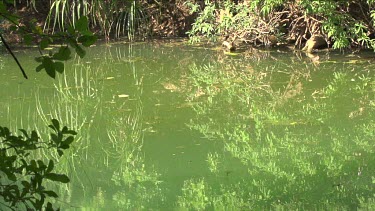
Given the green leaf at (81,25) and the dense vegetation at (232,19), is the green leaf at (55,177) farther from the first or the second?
the dense vegetation at (232,19)

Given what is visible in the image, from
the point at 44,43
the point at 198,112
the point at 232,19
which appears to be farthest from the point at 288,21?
the point at 44,43

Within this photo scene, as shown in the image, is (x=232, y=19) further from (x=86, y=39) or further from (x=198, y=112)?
(x=86, y=39)

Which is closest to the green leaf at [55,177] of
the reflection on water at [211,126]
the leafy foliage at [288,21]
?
the reflection on water at [211,126]

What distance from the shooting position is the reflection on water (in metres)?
3.29

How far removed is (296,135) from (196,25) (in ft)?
11.0

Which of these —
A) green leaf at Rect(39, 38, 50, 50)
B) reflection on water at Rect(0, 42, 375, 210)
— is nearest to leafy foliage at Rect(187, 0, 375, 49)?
reflection on water at Rect(0, 42, 375, 210)

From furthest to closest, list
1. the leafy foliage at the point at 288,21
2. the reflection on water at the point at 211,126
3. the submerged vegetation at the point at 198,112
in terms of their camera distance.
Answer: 1. the leafy foliage at the point at 288,21
2. the reflection on water at the point at 211,126
3. the submerged vegetation at the point at 198,112

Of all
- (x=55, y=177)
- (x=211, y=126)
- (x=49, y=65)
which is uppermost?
(x=49, y=65)

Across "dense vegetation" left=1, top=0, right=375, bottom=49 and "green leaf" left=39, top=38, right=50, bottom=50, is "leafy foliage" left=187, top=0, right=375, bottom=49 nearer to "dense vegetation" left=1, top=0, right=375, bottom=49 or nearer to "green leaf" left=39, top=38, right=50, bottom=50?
"dense vegetation" left=1, top=0, right=375, bottom=49

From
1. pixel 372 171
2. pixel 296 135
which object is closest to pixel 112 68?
pixel 296 135

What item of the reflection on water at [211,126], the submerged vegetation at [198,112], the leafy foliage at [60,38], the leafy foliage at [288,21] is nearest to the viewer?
the leafy foliage at [60,38]

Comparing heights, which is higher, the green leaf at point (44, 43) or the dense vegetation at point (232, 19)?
the green leaf at point (44, 43)

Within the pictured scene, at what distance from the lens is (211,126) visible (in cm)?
446

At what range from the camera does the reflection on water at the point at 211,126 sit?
10.8ft
